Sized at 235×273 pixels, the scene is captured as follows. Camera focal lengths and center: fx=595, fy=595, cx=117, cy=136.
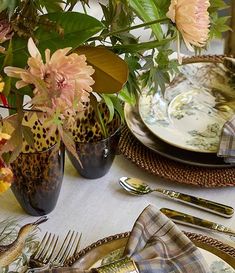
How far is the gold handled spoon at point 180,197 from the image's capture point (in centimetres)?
81

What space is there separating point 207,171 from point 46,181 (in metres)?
0.25

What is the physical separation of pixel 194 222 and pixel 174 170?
0.11 metres

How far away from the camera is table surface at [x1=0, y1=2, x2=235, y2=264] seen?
792 mm

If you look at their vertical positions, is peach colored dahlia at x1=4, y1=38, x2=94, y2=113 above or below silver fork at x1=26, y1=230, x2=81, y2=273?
above

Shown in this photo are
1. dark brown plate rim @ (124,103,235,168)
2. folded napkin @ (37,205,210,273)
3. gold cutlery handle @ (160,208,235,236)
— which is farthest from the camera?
dark brown plate rim @ (124,103,235,168)

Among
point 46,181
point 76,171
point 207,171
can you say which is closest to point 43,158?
point 46,181

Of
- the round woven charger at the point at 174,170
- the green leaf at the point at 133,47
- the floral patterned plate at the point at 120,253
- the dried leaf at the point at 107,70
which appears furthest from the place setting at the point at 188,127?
the dried leaf at the point at 107,70

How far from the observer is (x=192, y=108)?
101 cm

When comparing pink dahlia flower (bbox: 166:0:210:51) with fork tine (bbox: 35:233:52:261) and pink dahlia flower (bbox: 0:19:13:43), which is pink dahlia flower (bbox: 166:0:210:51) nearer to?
pink dahlia flower (bbox: 0:19:13:43)

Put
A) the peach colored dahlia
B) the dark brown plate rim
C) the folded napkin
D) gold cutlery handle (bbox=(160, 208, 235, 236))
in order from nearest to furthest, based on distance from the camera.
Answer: the peach colored dahlia, the folded napkin, gold cutlery handle (bbox=(160, 208, 235, 236)), the dark brown plate rim

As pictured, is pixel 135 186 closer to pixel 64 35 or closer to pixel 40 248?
pixel 40 248

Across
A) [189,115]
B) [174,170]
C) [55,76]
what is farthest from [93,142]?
[55,76]

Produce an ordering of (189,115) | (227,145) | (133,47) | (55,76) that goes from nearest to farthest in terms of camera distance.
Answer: (55,76)
(133,47)
(227,145)
(189,115)

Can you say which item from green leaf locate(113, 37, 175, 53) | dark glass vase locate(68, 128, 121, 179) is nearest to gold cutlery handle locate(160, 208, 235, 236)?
dark glass vase locate(68, 128, 121, 179)
